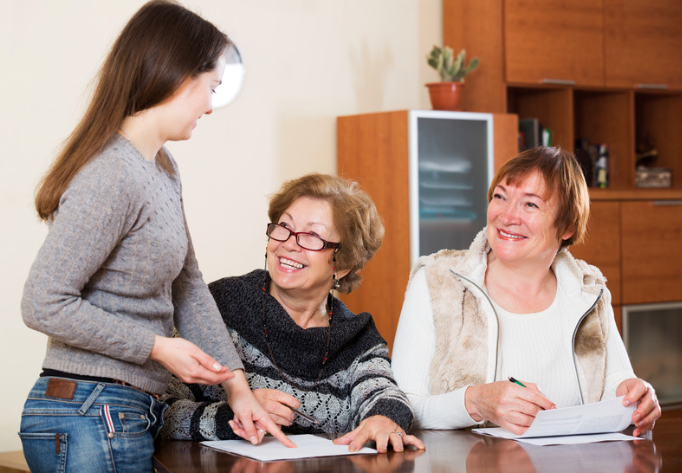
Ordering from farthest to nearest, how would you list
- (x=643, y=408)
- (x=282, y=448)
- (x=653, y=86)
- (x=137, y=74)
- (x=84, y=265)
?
(x=653, y=86)
(x=643, y=408)
(x=282, y=448)
(x=137, y=74)
(x=84, y=265)

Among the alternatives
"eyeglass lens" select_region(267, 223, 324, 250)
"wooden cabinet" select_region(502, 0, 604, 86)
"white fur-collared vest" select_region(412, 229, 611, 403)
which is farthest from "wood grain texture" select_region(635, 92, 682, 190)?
"eyeglass lens" select_region(267, 223, 324, 250)

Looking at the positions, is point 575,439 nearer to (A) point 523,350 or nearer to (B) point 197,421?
(A) point 523,350

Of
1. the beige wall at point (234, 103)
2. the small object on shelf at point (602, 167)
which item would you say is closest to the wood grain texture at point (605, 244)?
the small object on shelf at point (602, 167)

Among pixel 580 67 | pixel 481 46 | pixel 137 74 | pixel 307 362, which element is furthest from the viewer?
pixel 580 67

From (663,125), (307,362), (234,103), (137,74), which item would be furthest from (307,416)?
(663,125)

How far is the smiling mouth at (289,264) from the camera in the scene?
2.00 metres

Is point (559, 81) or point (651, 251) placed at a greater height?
point (559, 81)

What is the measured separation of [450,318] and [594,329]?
0.38 m

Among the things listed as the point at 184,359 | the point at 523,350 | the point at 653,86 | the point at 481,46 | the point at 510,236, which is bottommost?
the point at 523,350

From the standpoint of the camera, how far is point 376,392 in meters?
1.80

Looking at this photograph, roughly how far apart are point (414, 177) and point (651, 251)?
5.51ft

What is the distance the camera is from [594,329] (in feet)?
6.68

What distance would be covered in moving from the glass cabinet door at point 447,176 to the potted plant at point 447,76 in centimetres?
16

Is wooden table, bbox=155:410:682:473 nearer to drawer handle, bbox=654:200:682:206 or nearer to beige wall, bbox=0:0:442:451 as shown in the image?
beige wall, bbox=0:0:442:451
